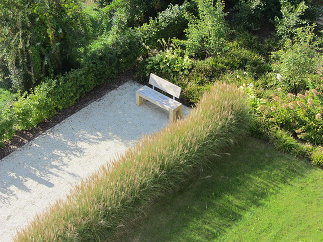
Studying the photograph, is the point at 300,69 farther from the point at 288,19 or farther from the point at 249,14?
the point at 249,14

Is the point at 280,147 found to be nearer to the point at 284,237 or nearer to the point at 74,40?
the point at 284,237

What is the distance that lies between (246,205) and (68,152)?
3.99m

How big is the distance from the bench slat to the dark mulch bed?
1.14 m

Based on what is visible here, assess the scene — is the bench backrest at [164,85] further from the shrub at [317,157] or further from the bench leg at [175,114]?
the shrub at [317,157]

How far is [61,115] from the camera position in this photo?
352 inches

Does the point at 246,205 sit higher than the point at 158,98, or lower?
lower

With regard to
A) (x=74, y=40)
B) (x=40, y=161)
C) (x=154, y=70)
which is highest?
(x=74, y=40)

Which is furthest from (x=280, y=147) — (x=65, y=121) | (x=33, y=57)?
(x=33, y=57)

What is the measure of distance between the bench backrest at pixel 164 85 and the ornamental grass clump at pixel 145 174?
971mm

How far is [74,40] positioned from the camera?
9.05m

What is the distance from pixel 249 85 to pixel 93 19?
18.8ft

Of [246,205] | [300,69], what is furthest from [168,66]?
[246,205]

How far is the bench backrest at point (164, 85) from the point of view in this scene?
871 centimetres

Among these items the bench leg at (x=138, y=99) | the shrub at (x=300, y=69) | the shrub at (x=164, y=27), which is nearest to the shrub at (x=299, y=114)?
the shrub at (x=300, y=69)
